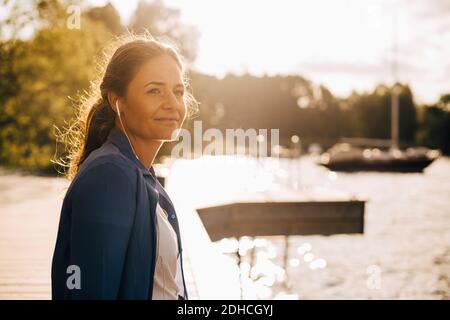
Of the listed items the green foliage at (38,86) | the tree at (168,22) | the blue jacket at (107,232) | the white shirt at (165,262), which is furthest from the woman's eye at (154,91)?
the tree at (168,22)

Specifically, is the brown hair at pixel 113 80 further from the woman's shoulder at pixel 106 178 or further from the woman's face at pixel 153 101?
the woman's shoulder at pixel 106 178

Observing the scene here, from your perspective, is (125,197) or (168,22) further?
(168,22)

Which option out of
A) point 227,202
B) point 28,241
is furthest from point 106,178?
point 227,202

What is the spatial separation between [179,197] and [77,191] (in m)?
11.7

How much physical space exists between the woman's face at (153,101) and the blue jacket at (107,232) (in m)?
0.20

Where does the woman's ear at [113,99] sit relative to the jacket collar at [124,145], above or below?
above

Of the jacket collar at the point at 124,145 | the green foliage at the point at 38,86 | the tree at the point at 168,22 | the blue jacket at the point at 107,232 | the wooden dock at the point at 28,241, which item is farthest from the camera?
the tree at the point at 168,22

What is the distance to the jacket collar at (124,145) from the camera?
1655mm

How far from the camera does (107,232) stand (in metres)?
1.38

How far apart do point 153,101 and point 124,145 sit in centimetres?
18

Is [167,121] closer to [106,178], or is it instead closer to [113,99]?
[113,99]

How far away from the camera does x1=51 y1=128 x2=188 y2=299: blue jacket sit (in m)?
1.38

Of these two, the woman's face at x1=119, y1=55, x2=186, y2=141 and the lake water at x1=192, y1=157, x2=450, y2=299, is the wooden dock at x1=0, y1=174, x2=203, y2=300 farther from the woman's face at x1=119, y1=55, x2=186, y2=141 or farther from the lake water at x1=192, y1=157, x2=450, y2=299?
the lake water at x1=192, y1=157, x2=450, y2=299

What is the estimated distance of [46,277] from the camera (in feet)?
19.7
